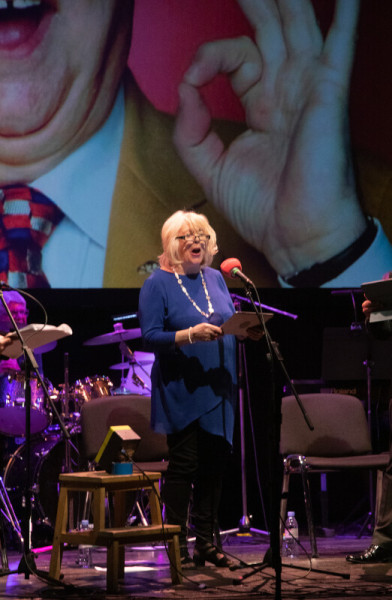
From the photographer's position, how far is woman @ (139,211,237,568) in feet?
13.4

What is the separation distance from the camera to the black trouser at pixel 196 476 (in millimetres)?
4105

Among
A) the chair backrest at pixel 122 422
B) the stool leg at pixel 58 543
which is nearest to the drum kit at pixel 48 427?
the chair backrest at pixel 122 422

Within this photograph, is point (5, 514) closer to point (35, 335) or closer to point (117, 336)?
point (117, 336)

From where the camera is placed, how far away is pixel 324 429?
5.05 metres

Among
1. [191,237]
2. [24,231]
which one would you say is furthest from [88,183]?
[191,237]

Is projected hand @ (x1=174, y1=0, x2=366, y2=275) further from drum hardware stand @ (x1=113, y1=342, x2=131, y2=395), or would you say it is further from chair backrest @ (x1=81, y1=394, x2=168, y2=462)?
chair backrest @ (x1=81, y1=394, x2=168, y2=462)

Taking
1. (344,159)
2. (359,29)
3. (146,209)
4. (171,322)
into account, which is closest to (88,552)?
(171,322)

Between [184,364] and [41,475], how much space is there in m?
2.42

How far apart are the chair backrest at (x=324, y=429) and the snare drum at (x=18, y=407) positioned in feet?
5.30

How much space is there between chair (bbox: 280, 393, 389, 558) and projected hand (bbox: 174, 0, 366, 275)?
143 cm

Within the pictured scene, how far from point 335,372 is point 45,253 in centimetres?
218

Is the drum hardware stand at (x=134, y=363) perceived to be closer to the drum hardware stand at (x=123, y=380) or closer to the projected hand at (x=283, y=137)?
the drum hardware stand at (x=123, y=380)

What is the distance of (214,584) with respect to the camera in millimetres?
3795

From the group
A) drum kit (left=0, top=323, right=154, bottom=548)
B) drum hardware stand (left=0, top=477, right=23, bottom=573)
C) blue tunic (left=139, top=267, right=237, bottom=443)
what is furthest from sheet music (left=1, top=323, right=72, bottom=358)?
drum kit (left=0, top=323, right=154, bottom=548)
